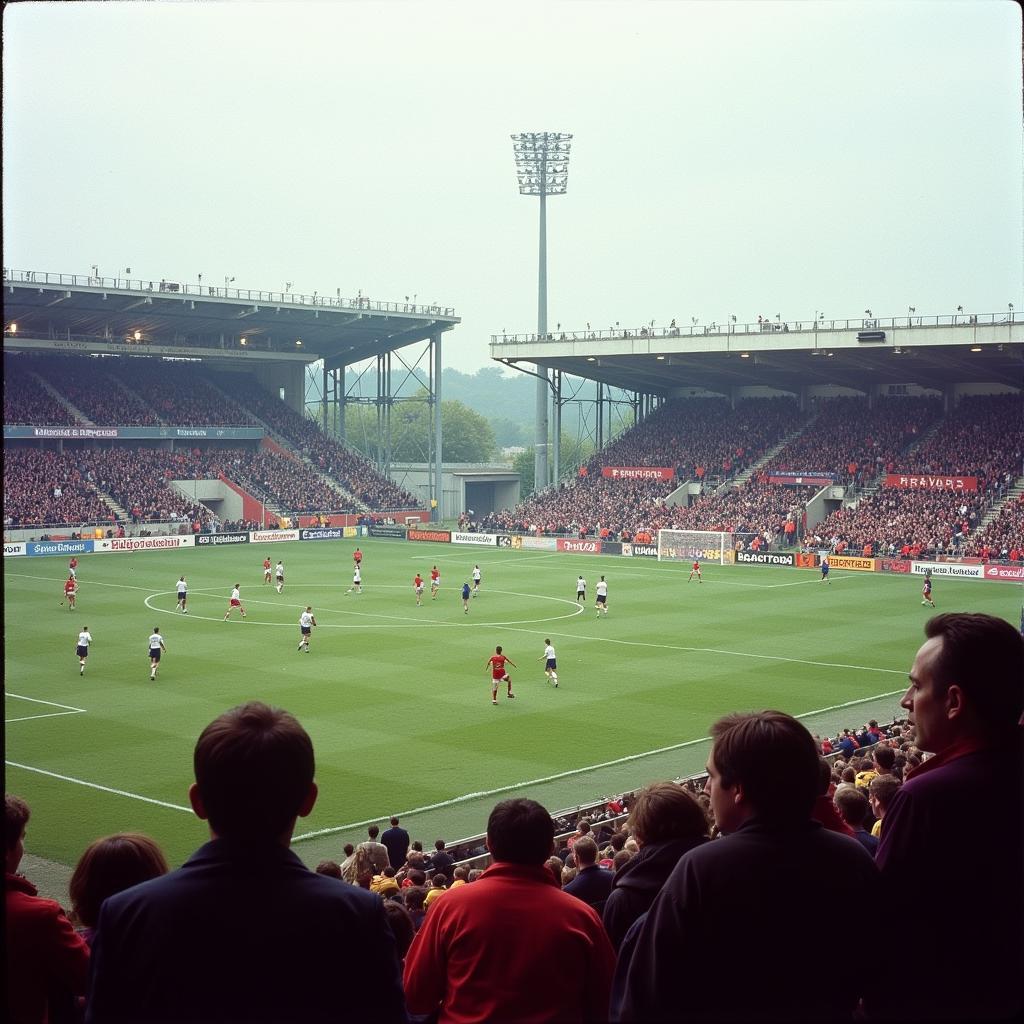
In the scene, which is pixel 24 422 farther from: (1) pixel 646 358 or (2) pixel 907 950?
(2) pixel 907 950

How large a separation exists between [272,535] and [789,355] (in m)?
33.9

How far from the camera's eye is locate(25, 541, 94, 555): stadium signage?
65.0 meters

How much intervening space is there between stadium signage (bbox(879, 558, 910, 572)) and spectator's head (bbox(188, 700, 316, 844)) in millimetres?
58960

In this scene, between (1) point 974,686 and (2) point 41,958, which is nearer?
(1) point 974,686

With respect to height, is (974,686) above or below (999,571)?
above

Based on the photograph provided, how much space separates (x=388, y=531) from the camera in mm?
81062

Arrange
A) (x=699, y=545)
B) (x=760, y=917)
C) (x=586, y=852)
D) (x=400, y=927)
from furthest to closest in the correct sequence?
(x=699, y=545) < (x=586, y=852) < (x=400, y=927) < (x=760, y=917)

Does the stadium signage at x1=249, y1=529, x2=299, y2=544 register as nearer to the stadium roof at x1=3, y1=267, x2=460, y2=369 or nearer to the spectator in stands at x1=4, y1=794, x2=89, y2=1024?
the stadium roof at x1=3, y1=267, x2=460, y2=369

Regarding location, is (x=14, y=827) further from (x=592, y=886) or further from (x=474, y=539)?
(x=474, y=539)

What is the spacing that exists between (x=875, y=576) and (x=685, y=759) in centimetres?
3705

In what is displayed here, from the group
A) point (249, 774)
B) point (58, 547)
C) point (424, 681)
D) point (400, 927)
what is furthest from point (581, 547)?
point (249, 774)

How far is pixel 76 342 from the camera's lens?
78.0 m

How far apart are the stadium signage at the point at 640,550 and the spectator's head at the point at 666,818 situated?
62409 millimetres

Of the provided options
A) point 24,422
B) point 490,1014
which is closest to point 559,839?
point 490,1014
